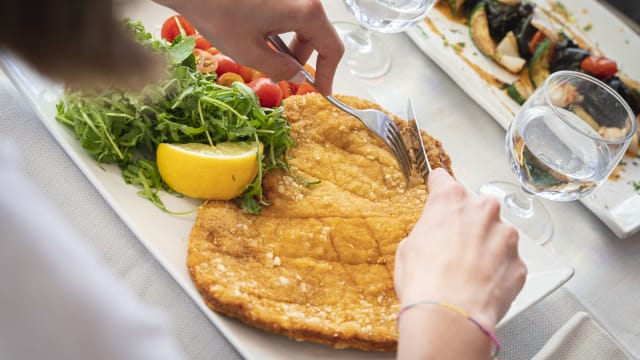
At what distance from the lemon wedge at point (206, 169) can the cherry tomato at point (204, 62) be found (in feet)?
1.44

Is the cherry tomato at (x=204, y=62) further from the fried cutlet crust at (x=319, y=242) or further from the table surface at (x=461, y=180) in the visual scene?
the table surface at (x=461, y=180)

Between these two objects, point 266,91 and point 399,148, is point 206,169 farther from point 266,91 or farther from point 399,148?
point 399,148

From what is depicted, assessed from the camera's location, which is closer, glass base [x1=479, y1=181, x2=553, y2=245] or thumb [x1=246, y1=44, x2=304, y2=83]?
thumb [x1=246, y1=44, x2=304, y2=83]

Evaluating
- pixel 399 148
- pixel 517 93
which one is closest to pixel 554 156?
pixel 399 148

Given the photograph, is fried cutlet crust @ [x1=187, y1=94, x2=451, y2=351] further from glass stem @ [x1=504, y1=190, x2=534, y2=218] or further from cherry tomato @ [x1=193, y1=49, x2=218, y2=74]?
glass stem @ [x1=504, y1=190, x2=534, y2=218]

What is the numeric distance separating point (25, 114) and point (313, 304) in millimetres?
1153

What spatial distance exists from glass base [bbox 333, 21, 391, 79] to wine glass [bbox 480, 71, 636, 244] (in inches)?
29.5

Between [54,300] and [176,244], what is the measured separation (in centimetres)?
89

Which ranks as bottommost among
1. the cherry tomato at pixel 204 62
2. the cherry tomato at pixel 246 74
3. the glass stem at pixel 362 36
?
the cherry tomato at pixel 246 74

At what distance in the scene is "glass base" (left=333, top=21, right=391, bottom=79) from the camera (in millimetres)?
2715

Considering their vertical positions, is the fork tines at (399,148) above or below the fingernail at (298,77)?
below

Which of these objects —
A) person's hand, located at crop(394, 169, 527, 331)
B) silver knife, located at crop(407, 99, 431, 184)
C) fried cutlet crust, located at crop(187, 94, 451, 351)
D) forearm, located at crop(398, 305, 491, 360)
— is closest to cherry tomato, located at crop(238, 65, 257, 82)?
fried cutlet crust, located at crop(187, 94, 451, 351)

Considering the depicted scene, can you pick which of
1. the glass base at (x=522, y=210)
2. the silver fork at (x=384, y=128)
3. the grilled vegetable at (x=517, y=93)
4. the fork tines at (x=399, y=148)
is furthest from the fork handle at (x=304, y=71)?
the grilled vegetable at (x=517, y=93)

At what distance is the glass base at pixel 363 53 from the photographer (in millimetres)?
2715
